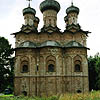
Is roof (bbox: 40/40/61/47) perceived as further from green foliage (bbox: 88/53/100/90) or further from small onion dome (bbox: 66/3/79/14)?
green foliage (bbox: 88/53/100/90)

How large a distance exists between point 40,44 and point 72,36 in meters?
3.78

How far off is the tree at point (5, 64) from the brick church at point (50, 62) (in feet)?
5.58

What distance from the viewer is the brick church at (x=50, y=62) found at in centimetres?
1768

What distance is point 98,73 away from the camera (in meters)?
22.6

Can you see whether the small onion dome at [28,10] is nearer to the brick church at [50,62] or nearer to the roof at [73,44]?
the brick church at [50,62]

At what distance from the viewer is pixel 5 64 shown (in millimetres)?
20375

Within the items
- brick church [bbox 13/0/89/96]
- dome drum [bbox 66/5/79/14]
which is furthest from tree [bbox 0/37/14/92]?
dome drum [bbox 66/5/79/14]

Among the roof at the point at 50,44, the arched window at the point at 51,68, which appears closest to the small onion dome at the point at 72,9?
the roof at the point at 50,44

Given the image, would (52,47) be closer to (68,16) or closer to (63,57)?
(63,57)

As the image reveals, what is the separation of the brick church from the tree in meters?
1.70

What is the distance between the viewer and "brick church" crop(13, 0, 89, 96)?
17.7 metres

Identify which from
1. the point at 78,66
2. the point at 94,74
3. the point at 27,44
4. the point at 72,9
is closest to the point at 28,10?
the point at 27,44

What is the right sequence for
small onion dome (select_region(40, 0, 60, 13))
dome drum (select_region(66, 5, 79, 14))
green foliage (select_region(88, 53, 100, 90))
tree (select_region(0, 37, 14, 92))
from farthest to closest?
green foliage (select_region(88, 53, 100, 90)), dome drum (select_region(66, 5, 79, 14)), small onion dome (select_region(40, 0, 60, 13)), tree (select_region(0, 37, 14, 92))

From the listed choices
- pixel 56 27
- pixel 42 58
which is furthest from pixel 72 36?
pixel 42 58
